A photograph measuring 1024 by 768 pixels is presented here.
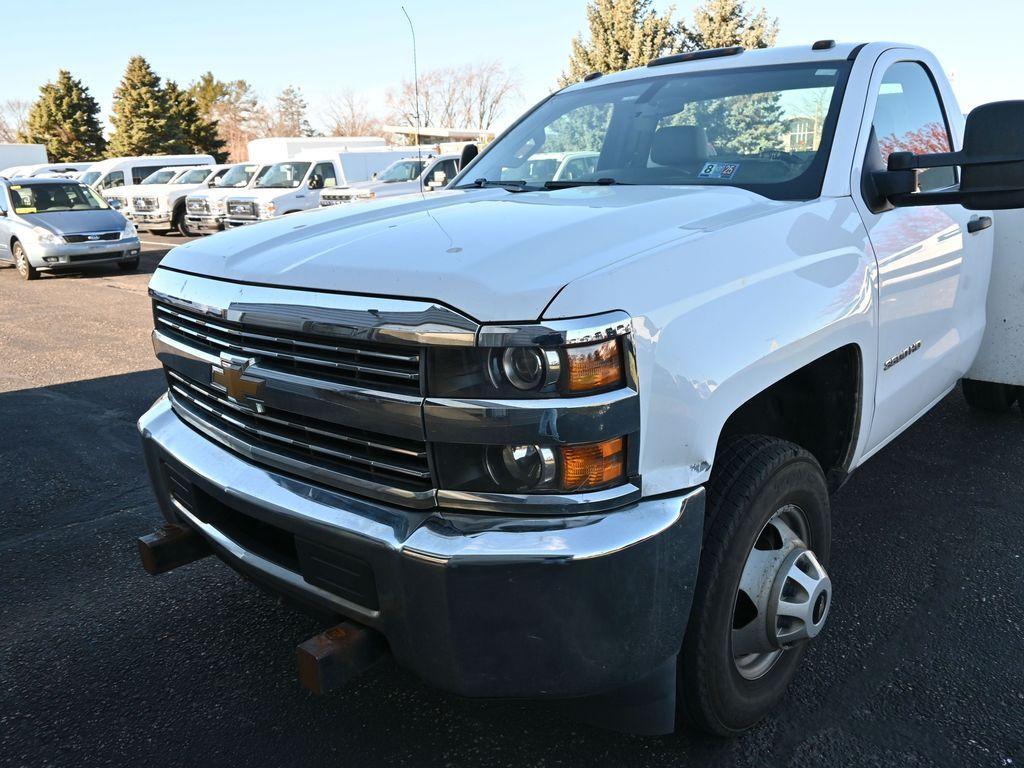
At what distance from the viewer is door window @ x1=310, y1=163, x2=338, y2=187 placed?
18109 mm

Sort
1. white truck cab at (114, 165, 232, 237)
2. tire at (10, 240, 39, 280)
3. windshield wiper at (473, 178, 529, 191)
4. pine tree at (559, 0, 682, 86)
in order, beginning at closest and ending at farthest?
windshield wiper at (473, 178, 529, 191) → tire at (10, 240, 39, 280) → white truck cab at (114, 165, 232, 237) → pine tree at (559, 0, 682, 86)

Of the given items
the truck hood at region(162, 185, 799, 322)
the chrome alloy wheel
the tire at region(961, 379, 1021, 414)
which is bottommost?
the tire at region(961, 379, 1021, 414)

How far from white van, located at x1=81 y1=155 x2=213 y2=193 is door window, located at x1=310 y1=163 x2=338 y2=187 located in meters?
9.64

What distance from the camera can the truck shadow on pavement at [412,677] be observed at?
234cm

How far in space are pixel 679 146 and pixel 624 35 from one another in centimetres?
3534

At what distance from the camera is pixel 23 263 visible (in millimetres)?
13844

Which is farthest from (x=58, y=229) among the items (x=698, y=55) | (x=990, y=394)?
(x=990, y=394)

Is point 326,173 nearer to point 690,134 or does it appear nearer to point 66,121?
point 690,134

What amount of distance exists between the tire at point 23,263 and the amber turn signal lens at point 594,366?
14.3 metres

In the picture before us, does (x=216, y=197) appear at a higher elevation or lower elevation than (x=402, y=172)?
lower

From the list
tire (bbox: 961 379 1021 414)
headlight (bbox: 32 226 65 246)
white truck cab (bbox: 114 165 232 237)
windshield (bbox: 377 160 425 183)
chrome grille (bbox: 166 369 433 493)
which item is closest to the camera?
chrome grille (bbox: 166 369 433 493)

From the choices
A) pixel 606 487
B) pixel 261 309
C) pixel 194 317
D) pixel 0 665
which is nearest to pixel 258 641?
pixel 0 665

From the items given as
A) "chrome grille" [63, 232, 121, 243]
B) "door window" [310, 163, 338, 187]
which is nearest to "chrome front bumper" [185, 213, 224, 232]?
"door window" [310, 163, 338, 187]

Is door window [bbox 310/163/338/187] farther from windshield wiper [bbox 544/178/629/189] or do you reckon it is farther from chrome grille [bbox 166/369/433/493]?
chrome grille [bbox 166/369/433/493]
